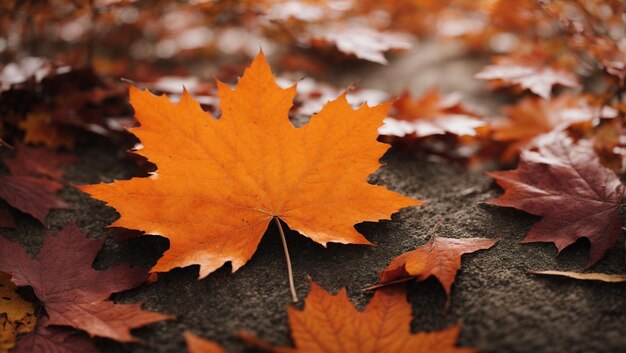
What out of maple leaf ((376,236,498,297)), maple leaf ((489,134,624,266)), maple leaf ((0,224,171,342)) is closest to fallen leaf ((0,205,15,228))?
maple leaf ((0,224,171,342))

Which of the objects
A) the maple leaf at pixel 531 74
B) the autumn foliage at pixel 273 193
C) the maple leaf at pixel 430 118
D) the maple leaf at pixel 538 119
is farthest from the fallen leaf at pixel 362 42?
the maple leaf at pixel 538 119

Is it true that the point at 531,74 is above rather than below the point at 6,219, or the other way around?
above

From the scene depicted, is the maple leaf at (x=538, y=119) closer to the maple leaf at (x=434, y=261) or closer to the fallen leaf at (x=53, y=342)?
the maple leaf at (x=434, y=261)

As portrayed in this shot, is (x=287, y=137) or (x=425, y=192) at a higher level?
(x=287, y=137)

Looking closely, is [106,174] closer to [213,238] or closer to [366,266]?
[213,238]

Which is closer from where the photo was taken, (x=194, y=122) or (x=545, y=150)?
(x=194, y=122)

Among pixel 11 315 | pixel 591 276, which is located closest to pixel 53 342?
pixel 11 315

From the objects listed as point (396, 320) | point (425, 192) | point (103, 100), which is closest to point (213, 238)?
point (396, 320)

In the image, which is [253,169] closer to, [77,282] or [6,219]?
[77,282]
